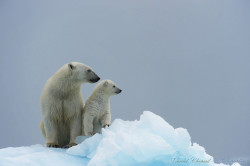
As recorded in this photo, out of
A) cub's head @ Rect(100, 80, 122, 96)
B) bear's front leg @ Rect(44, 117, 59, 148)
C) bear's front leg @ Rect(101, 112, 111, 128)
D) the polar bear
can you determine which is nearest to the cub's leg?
the polar bear

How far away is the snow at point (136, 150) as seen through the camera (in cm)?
245

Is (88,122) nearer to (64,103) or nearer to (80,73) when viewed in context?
(64,103)

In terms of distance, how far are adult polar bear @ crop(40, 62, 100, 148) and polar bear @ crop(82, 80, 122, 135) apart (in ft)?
0.28

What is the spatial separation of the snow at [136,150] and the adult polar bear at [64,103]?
476 millimetres

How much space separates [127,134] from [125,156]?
224mm

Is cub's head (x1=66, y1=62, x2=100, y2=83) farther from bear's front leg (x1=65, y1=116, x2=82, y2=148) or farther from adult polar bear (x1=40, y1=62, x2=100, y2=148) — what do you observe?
bear's front leg (x1=65, y1=116, x2=82, y2=148)

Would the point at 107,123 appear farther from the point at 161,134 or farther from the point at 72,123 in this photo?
the point at 161,134

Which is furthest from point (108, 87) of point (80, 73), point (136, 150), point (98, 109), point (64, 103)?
point (136, 150)

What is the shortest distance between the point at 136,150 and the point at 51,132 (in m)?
1.20

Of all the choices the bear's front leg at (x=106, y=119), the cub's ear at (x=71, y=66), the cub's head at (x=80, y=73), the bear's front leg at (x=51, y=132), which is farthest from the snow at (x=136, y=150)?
the cub's ear at (x=71, y=66)

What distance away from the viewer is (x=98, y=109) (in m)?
3.46

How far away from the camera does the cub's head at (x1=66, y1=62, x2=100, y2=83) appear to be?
3352mm

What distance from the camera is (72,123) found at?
3.38m

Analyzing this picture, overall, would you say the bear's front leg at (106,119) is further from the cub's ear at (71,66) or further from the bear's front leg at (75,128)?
the cub's ear at (71,66)
